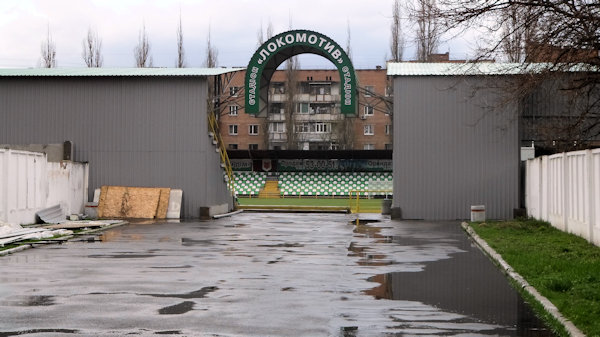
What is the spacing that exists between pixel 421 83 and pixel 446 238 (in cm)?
1251

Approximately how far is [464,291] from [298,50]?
26.9 m

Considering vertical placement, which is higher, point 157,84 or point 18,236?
point 157,84

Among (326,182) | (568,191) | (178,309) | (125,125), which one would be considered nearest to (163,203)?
(125,125)

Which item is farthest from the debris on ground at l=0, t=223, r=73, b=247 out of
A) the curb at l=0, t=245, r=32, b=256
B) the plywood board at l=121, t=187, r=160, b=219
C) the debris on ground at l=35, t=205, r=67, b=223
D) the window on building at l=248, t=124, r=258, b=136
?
the window on building at l=248, t=124, r=258, b=136

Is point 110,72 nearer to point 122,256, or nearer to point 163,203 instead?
point 163,203

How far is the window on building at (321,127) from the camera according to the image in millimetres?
106169

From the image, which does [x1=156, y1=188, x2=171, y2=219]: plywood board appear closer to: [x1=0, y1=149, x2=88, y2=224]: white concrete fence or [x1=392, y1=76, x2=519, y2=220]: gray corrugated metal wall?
[x1=0, y1=149, x2=88, y2=224]: white concrete fence

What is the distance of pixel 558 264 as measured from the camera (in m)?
16.2

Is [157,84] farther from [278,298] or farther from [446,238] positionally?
[278,298]

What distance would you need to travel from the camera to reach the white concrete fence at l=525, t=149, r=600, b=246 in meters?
21.4

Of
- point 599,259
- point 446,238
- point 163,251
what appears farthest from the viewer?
point 446,238

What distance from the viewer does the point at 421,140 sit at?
36750 millimetres

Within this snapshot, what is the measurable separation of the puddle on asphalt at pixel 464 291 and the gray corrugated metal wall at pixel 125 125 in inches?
773

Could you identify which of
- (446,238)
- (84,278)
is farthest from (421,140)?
(84,278)
